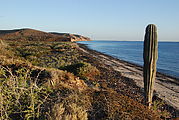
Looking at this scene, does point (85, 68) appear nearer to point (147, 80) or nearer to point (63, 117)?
point (147, 80)

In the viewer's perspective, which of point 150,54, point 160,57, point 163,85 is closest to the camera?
point 150,54

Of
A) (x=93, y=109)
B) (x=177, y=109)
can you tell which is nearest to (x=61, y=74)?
(x=93, y=109)

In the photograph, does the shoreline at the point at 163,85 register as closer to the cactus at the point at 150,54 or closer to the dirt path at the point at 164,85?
the dirt path at the point at 164,85


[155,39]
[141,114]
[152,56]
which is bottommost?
[141,114]

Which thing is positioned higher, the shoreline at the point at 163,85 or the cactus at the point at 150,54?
the cactus at the point at 150,54

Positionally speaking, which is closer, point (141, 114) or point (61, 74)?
point (141, 114)

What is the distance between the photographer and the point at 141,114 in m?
4.25

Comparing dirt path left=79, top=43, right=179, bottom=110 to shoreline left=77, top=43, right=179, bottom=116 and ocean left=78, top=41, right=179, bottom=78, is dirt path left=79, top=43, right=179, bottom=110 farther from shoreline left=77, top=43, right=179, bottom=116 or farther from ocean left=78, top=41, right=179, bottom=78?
ocean left=78, top=41, right=179, bottom=78

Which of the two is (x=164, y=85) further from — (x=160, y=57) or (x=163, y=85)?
(x=160, y=57)

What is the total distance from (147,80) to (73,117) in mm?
3737

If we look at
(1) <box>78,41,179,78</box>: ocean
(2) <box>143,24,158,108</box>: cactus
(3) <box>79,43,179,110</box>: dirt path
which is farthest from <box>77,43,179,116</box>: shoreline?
(1) <box>78,41,179,78</box>: ocean

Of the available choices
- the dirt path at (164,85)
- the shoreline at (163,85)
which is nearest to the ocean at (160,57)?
the shoreline at (163,85)

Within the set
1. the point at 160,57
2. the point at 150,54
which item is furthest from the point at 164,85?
the point at 160,57

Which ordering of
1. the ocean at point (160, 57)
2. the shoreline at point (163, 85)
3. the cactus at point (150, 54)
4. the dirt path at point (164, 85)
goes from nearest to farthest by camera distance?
the cactus at point (150, 54), the shoreline at point (163, 85), the dirt path at point (164, 85), the ocean at point (160, 57)
